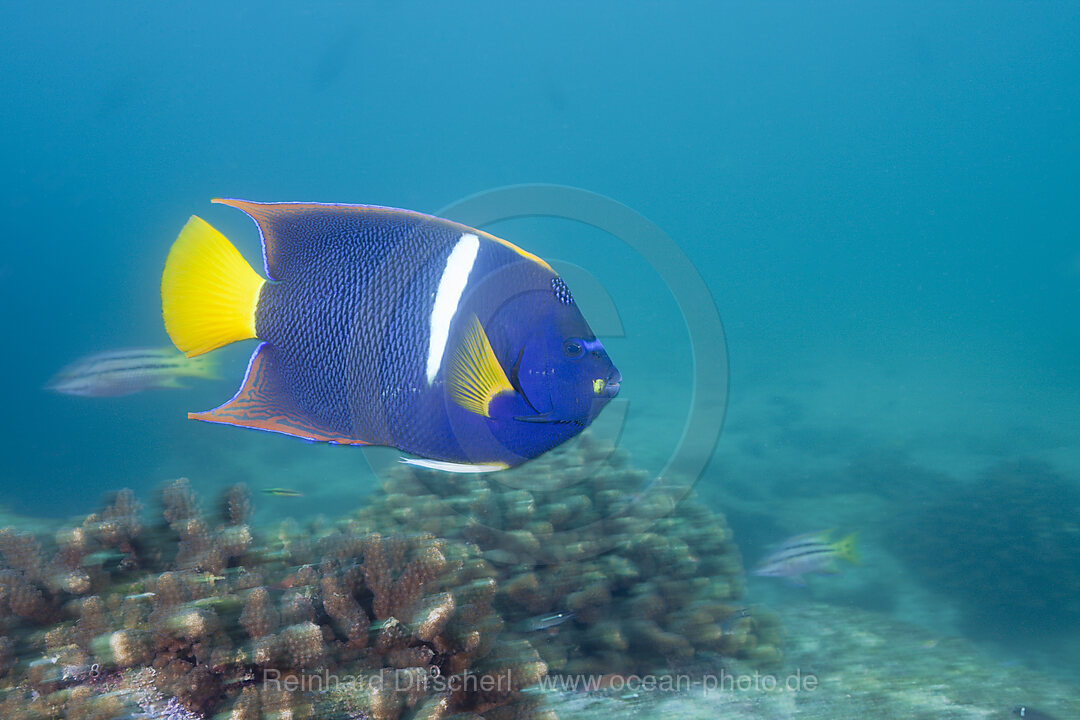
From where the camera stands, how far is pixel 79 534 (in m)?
2.16

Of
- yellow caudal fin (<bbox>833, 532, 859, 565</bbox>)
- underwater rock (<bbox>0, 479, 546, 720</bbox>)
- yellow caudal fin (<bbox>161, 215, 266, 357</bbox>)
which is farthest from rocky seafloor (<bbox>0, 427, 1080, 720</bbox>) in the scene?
yellow caudal fin (<bbox>161, 215, 266, 357</bbox>)

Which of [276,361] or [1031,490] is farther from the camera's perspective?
[1031,490]

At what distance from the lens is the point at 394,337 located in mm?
907

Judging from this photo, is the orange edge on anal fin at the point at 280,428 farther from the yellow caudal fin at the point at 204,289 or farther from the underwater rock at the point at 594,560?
the underwater rock at the point at 594,560

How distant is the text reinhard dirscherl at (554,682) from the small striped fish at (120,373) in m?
4.28

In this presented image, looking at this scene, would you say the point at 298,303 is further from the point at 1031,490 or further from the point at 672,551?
the point at 1031,490

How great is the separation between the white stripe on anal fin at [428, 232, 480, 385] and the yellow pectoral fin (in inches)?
1.3

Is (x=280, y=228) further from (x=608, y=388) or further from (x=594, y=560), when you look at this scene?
(x=594, y=560)

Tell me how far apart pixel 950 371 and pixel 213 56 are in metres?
97.0

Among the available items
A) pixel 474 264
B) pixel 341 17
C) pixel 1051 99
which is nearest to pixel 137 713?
pixel 474 264

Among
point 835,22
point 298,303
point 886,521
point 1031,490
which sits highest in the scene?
point 835,22

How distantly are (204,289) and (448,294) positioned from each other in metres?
0.40

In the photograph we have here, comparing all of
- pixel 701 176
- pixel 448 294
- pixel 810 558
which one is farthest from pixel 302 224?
pixel 701 176

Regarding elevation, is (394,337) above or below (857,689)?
above
